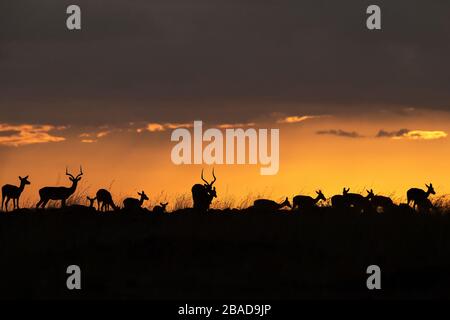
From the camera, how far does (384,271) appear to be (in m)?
20.2

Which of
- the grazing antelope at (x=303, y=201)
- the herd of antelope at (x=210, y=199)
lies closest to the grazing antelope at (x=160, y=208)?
the herd of antelope at (x=210, y=199)

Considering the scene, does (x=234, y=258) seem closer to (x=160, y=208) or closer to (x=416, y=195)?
(x=160, y=208)

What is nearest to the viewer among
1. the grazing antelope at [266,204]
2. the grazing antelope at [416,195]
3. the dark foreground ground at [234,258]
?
the dark foreground ground at [234,258]

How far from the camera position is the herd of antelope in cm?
3278

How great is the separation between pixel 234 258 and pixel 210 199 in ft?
39.4

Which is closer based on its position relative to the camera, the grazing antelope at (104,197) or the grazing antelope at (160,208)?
the grazing antelope at (160,208)

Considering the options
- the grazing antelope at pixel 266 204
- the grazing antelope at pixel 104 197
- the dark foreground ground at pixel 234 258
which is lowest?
the dark foreground ground at pixel 234 258

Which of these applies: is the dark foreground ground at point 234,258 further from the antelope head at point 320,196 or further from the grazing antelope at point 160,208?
the antelope head at point 320,196

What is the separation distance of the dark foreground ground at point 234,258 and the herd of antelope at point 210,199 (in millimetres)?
6149

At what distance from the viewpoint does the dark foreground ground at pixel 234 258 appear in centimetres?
1897

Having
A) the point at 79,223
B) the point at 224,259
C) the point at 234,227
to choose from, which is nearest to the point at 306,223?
the point at 234,227

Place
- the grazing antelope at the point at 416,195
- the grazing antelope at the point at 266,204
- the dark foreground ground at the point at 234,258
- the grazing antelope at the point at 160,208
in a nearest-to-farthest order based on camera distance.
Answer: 1. the dark foreground ground at the point at 234,258
2. the grazing antelope at the point at 160,208
3. the grazing antelope at the point at 266,204
4. the grazing antelope at the point at 416,195

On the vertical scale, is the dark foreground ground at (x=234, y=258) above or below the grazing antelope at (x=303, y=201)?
below

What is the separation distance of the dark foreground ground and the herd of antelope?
6.15 meters
